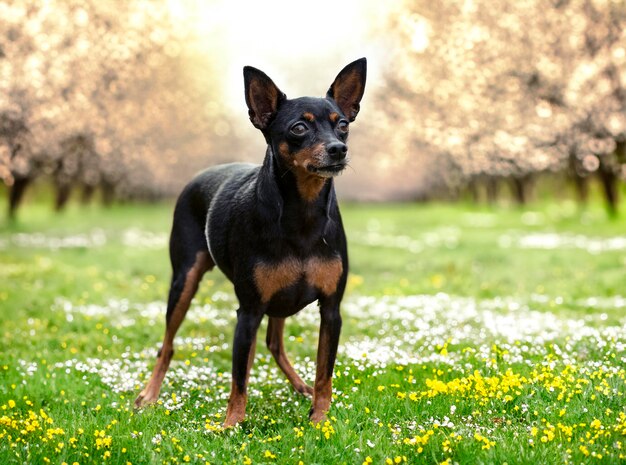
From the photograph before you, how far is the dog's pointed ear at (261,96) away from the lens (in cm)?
576

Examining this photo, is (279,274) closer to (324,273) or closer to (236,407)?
(324,273)

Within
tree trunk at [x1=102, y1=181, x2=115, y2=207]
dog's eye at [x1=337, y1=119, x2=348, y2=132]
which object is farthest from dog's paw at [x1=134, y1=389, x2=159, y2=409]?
tree trunk at [x1=102, y1=181, x2=115, y2=207]

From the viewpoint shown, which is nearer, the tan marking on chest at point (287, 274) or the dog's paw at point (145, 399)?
the tan marking on chest at point (287, 274)

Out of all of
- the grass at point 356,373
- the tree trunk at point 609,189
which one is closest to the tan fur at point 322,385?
the grass at point 356,373

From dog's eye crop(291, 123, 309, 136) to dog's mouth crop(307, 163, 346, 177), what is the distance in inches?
11.7

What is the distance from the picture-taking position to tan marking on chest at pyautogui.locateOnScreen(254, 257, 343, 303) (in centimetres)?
575

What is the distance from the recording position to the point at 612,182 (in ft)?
98.2

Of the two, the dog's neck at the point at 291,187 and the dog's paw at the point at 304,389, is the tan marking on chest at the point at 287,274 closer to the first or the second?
the dog's neck at the point at 291,187

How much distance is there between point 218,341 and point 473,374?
3680 millimetres

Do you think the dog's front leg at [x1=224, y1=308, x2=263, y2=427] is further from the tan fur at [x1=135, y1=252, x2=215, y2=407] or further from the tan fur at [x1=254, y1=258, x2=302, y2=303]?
the tan fur at [x1=135, y1=252, x2=215, y2=407]

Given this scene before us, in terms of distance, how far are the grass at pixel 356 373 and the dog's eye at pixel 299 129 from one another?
92.4 inches

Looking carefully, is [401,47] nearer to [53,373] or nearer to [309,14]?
[309,14]

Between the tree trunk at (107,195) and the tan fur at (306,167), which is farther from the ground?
the tan fur at (306,167)

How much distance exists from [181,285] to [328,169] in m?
2.35
